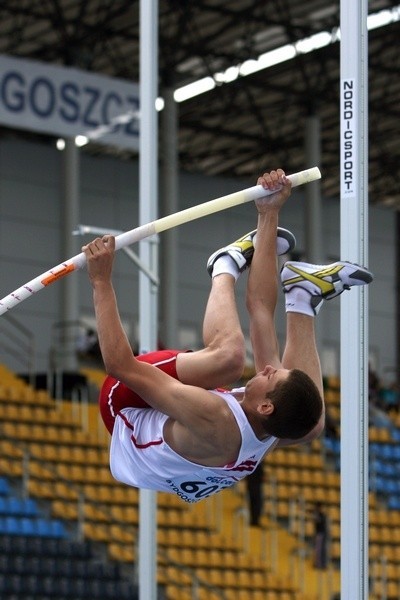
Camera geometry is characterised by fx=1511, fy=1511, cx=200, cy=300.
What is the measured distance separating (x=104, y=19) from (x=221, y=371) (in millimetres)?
19952

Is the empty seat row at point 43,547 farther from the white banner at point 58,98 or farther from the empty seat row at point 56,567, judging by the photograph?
the white banner at point 58,98

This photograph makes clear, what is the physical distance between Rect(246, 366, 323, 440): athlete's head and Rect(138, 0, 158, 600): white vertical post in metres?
4.49

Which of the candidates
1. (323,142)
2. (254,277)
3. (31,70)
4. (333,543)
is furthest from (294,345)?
(323,142)

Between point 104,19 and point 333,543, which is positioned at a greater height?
point 104,19

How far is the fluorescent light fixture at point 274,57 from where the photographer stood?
2622 centimetres

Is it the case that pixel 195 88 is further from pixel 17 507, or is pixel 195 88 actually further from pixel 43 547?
pixel 43 547

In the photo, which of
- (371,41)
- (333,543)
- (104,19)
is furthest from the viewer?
(371,41)

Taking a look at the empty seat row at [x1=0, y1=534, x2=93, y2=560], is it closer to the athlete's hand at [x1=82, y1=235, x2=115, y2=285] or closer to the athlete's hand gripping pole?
the athlete's hand gripping pole

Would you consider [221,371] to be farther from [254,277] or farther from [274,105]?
[274,105]

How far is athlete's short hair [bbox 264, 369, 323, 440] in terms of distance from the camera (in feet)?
19.0

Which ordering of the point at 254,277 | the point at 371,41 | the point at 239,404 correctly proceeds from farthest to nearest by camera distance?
1. the point at 371,41
2. the point at 254,277
3. the point at 239,404

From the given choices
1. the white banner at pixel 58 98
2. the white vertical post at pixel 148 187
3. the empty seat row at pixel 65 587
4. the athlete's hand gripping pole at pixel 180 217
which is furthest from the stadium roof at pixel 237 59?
the athlete's hand gripping pole at pixel 180 217

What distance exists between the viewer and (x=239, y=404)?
600 cm

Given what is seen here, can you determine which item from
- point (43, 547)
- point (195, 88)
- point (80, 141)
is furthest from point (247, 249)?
point (195, 88)
